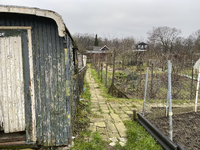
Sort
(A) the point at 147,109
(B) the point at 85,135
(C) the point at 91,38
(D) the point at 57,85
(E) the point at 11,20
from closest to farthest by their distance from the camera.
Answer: (E) the point at 11,20 < (D) the point at 57,85 < (B) the point at 85,135 < (A) the point at 147,109 < (C) the point at 91,38

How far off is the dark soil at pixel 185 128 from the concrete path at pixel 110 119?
45.4 inches

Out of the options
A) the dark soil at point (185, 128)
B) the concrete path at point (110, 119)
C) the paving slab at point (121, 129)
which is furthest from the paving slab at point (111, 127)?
the dark soil at point (185, 128)

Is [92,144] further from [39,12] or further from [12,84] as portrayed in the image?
[39,12]

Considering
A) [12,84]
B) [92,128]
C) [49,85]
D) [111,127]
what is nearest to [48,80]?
[49,85]

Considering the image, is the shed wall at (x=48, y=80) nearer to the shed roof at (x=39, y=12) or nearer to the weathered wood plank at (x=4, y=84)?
the shed roof at (x=39, y=12)

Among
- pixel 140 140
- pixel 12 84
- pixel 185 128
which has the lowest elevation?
pixel 140 140

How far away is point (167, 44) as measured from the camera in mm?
42906

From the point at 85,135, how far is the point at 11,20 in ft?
11.0

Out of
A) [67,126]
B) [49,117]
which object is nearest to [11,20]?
[49,117]

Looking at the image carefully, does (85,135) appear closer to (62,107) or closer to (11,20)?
(62,107)

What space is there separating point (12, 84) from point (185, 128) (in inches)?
185

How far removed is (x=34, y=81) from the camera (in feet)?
9.64

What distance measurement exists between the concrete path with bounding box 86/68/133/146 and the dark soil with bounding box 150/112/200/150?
1.15m

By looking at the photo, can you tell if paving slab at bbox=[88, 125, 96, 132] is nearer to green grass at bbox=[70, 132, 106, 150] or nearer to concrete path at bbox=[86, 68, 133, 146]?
concrete path at bbox=[86, 68, 133, 146]
